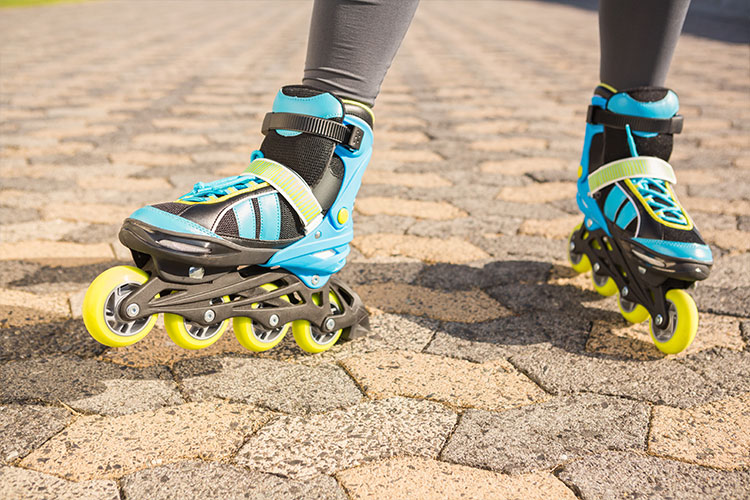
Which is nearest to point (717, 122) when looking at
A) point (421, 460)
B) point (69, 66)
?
point (421, 460)

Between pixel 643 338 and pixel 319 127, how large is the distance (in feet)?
2.73

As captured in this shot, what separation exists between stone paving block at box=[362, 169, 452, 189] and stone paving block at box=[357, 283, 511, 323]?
109cm

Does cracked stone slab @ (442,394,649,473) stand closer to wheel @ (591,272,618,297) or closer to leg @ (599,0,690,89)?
wheel @ (591,272,618,297)

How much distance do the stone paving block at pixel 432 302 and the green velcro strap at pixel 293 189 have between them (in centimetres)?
42

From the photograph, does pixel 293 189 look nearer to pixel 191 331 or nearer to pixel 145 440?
pixel 191 331

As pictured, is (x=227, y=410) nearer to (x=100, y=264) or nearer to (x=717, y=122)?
(x=100, y=264)

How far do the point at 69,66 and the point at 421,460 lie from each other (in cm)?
579

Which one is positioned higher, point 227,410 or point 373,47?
point 373,47

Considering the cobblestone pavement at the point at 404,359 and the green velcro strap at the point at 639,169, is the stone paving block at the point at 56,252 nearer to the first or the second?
the cobblestone pavement at the point at 404,359

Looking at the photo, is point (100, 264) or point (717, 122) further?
point (717, 122)

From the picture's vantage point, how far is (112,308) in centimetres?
116

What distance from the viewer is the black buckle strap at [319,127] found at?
1.37 m

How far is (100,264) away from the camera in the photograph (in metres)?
1.97

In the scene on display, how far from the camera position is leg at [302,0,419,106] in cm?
140
